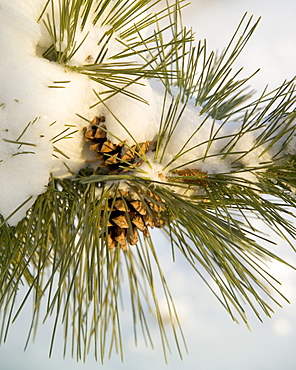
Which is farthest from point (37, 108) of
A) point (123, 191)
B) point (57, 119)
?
point (123, 191)

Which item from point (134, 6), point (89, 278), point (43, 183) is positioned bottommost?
point (89, 278)

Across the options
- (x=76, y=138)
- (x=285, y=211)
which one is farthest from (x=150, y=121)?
(x=285, y=211)

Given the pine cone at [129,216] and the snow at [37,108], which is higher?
the snow at [37,108]

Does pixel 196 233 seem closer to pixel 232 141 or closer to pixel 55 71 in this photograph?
pixel 232 141

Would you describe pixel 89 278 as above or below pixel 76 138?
below

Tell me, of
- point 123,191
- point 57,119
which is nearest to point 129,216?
point 123,191

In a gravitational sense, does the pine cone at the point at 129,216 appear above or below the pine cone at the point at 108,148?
below

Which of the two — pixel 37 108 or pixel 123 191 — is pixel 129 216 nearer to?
pixel 123 191
